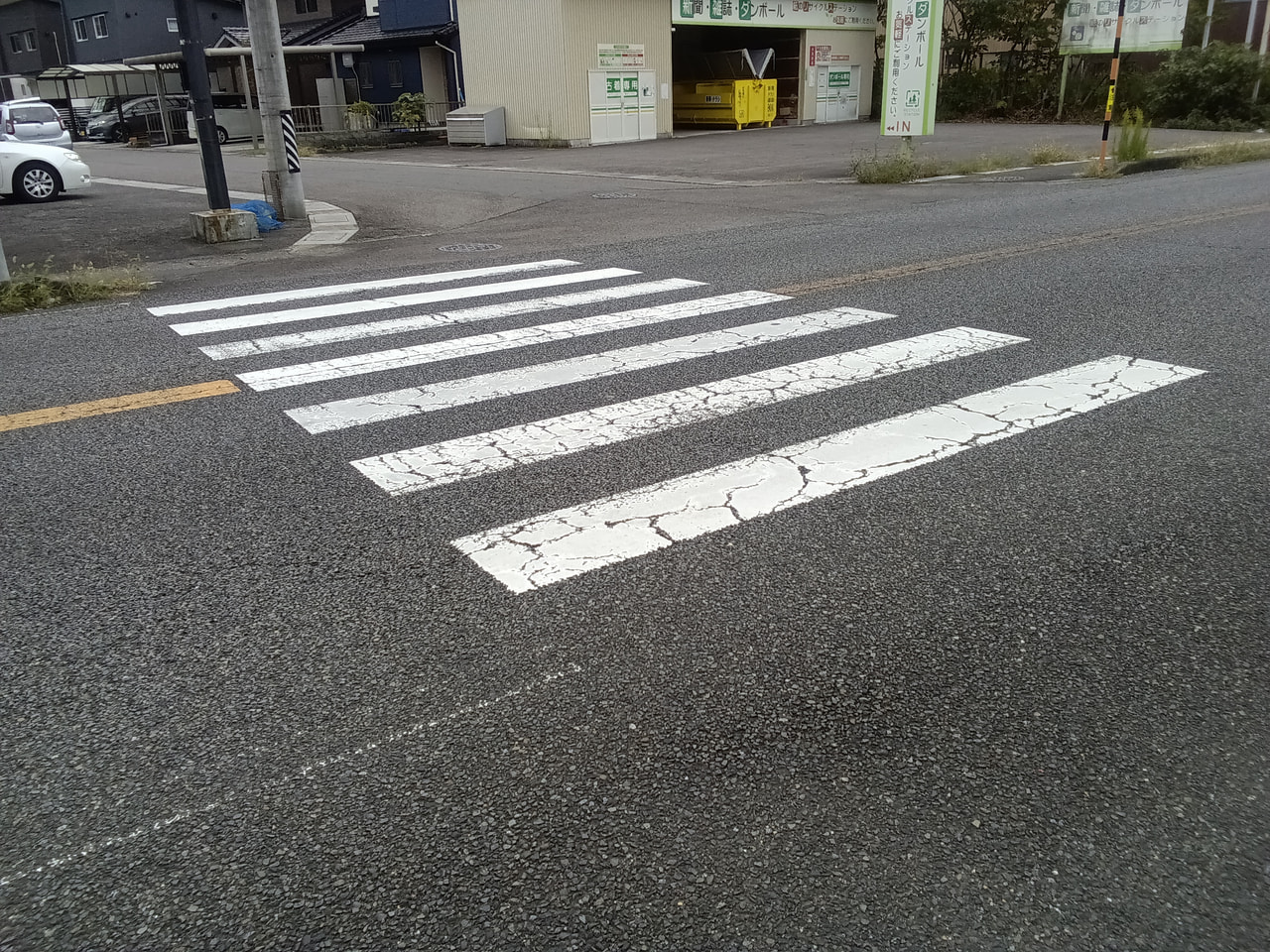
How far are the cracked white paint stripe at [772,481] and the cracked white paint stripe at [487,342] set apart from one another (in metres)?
2.66

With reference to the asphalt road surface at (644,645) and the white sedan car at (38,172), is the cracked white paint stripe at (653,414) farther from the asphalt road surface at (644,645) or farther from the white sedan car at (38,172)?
the white sedan car at (38,172)

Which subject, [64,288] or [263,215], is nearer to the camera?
[64,288]

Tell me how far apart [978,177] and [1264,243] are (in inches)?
310

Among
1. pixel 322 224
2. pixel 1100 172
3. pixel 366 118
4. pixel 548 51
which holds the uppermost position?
pixel 548 51

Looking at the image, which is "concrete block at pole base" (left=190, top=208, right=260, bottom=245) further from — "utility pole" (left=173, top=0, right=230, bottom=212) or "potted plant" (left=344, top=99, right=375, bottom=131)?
"potted plant" (left=344, top=99, right=375, bottom=131)

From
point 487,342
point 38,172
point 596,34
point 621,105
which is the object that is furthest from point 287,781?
point 621,105

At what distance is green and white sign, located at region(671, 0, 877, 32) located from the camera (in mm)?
29984

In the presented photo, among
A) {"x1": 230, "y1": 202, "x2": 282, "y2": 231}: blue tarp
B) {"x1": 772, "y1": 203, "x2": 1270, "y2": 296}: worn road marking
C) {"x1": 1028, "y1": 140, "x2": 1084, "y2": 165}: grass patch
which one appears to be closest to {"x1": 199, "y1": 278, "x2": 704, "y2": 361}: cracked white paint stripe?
{"x1": 772, "y1": 203, "x2": 1270, "y2": 296}: worn road marking

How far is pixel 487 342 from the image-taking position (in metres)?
6.87

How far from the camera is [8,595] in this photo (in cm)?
346

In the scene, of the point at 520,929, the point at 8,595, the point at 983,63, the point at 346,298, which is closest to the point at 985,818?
the point at 520,929

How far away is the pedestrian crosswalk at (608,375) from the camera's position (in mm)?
4039

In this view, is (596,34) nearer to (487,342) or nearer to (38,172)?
(38,172)

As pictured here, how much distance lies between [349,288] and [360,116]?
27.4 metres
